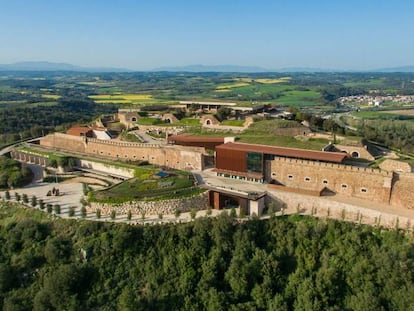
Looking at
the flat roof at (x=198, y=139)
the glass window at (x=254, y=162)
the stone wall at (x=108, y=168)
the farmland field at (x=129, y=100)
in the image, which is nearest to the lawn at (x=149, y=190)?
the stone wall at (x=108, y=168)

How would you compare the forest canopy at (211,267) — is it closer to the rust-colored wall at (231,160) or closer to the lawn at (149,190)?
the lawn at (149,190)

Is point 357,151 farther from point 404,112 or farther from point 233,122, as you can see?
point 404,112

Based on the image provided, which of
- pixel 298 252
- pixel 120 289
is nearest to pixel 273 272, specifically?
pixel 298 252

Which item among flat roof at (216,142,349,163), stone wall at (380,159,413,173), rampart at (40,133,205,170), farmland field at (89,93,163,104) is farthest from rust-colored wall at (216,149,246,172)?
farmland field at (89,93,163,104)

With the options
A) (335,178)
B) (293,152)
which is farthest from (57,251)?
(335,178)

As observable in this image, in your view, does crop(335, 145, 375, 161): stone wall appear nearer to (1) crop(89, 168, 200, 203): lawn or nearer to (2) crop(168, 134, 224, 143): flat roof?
(2) crop(168, 134, 224, 143): flat roof

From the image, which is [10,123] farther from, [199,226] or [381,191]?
[381,191]
